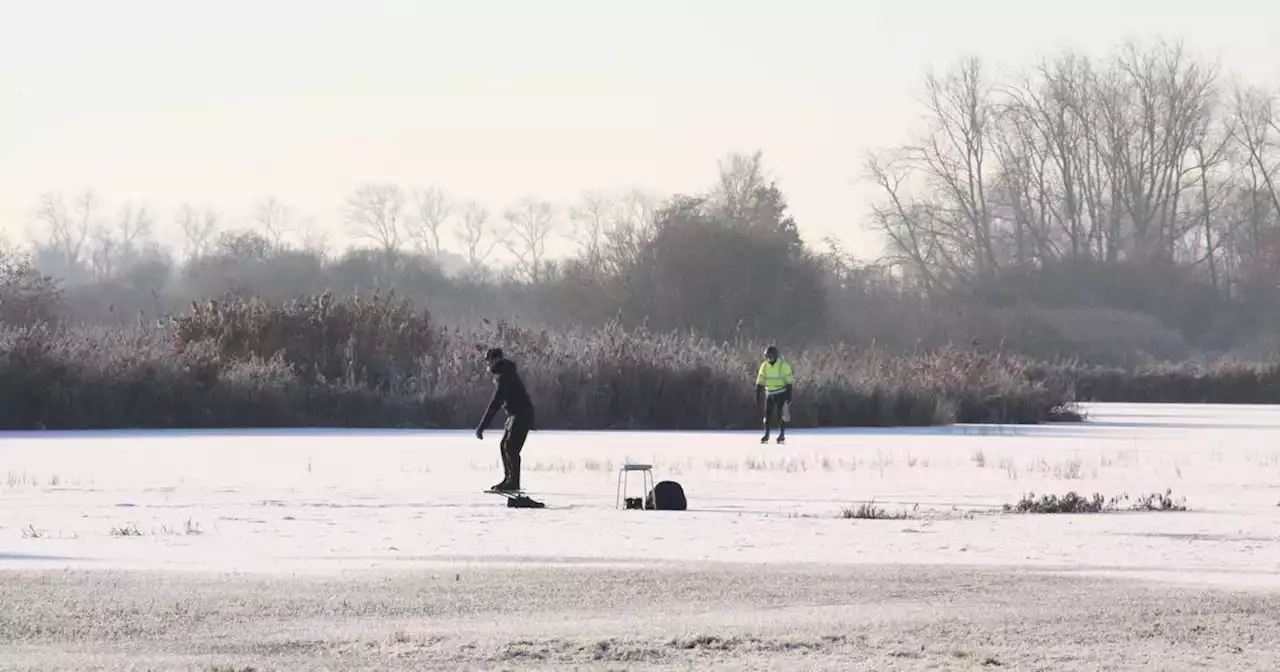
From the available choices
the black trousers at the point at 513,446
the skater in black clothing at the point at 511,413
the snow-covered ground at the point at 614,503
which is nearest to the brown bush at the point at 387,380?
the snow-covered ground at the point at 614,503

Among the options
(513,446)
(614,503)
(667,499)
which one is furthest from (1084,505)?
(513,446)

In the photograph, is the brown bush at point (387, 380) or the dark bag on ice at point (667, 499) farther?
the brown bush at point (387, 380)

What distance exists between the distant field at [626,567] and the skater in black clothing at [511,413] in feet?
1.74

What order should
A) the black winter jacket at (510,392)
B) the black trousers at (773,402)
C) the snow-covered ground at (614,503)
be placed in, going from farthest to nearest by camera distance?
the black trousers at (773,402) < the black winter jacket at (510,392) < the snow-covered ground at (614,503)

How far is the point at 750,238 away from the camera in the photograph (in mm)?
78438

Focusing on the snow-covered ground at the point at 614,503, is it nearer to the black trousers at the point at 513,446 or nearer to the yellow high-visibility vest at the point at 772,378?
the black trousers at the point at 513,446

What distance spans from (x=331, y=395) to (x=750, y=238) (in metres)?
37.6

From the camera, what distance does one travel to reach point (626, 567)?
14438mm

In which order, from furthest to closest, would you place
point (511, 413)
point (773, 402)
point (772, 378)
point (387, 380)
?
point (387, 380), point (773, 402), point (772, 378), point (511, 413)

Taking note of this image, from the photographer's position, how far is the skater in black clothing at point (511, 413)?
20344 mm

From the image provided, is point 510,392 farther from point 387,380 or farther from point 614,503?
point 387,380

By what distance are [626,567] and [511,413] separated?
647 cm

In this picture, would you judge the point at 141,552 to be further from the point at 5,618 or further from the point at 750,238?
the point at 750,238

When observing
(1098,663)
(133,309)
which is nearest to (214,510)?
(1098,663)
